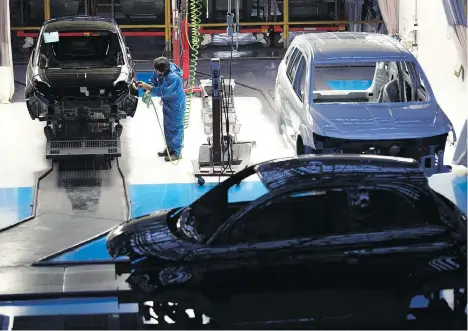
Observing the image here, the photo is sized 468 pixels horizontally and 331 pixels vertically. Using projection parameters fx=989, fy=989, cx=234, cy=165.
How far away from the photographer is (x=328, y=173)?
829 centimetres

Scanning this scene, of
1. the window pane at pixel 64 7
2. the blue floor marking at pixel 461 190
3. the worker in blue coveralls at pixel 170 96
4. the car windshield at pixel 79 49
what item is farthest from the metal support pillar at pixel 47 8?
the blue floor marking at pixel 461 190

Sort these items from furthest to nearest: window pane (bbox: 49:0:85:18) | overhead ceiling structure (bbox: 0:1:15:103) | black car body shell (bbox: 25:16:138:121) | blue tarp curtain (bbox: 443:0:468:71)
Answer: window pane (bbox: 49:0:85:18) < overhead ceiling structure (bbox: 0:1:15:103) < blue tarp curtain (bbox: 443:0:468:71) < black car body shell (bbox: 25:16:138:121)

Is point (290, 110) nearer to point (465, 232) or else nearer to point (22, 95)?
point (465, 232)

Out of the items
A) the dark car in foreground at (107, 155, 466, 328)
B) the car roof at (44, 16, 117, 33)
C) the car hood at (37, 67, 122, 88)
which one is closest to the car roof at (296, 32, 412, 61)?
the car hood at (37, 67, 122, 88)

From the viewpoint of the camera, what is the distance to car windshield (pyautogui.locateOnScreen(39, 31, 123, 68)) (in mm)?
14875

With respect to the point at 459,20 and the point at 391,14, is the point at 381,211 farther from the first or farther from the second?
the point at 391,14

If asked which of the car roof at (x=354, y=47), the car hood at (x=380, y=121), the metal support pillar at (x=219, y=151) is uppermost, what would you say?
the car roof at (x=354, y=47)

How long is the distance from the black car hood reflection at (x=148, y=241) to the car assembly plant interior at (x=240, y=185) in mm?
19

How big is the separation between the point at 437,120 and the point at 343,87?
7095mm

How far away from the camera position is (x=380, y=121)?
11.6 metres

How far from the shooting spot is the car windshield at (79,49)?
14.9m

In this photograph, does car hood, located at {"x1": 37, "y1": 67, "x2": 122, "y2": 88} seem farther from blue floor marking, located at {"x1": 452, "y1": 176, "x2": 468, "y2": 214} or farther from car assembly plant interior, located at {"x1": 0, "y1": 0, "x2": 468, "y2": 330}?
blue floor marking, located at {"x1": 452, "y1": 176, "x2": 468, "y2": 214}

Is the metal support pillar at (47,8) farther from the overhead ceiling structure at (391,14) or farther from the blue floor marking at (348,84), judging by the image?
the overhead ceiling structure at (391,14)

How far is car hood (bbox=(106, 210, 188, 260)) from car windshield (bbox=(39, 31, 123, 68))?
20.7ft
